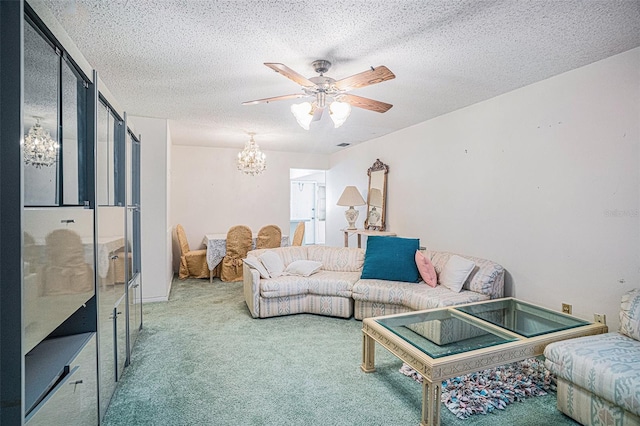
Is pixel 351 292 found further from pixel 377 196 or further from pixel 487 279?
pixel 377 196

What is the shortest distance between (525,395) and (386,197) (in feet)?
11.0

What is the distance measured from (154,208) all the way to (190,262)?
5.19 feet

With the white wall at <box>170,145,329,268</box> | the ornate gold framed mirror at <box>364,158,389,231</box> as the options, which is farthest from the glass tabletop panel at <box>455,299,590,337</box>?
the white wall at <box>170,145,329,268</box>

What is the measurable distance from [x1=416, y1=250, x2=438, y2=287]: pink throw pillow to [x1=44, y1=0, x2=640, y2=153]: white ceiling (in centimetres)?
171

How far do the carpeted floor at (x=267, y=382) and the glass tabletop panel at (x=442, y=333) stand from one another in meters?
0.37

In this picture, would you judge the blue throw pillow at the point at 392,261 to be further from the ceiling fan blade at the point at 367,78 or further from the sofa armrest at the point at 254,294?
the ceiling fan blade at the point at 367,78

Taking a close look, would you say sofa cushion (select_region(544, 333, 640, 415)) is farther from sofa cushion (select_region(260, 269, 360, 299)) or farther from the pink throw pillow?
sofa cushion (select_region(260, 269, 360, 299))

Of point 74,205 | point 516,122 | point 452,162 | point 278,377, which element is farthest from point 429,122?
point 74,205

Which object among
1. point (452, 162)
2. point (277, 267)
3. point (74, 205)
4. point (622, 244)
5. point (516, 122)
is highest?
point (516, 122)

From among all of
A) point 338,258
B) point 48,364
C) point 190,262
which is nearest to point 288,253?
point 338,258

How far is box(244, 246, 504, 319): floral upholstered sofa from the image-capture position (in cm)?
316

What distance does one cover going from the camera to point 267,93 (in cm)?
323

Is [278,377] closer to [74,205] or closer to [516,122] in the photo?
[74,205]

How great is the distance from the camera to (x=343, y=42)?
7.21 ft
